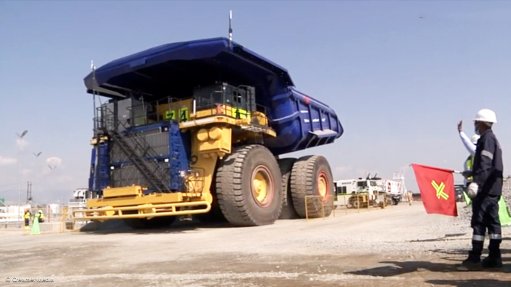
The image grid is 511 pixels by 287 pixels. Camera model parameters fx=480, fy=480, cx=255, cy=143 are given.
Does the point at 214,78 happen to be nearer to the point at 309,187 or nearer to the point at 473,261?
the point at 309,187

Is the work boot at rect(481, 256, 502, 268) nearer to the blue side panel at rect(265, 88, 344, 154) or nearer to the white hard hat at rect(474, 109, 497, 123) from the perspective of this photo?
the white hard hat at rect(474, 109, 497, 123)

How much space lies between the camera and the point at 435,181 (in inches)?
250

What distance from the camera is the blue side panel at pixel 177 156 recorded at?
12719 millimetres

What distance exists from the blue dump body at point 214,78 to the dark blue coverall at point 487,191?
860 cm

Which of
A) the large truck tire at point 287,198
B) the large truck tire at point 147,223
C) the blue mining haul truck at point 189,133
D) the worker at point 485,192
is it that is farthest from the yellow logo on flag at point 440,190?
the large truck tire at point 287,198

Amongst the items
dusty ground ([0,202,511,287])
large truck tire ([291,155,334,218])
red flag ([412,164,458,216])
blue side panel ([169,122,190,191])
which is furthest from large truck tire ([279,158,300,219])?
red flag ([412,164,458,216])

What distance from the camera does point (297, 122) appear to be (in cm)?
1683

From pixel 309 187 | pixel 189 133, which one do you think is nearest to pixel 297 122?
pixel 309 187

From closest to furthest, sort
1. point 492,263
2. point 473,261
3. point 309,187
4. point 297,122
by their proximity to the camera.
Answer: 1. point 492,263
2. point 473,261
3. point 297,122
4. point 309,187

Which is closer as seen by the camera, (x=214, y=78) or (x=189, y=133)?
(x=189, y=133)

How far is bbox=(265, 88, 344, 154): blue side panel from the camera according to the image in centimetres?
1648

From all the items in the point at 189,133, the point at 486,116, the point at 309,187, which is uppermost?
the point at 189,133

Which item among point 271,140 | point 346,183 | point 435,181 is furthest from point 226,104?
point 346,183

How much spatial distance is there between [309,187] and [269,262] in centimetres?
1115
